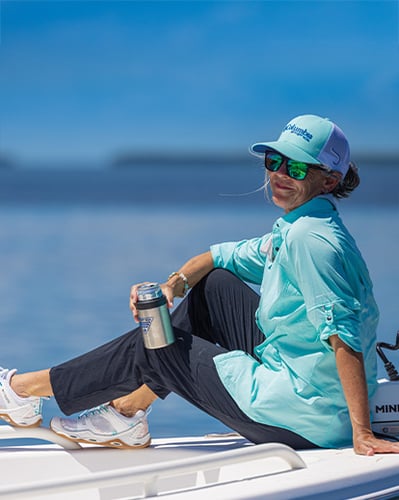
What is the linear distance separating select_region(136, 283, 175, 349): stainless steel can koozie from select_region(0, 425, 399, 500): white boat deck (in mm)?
→ 325

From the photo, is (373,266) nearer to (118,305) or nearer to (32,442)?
(118,305)

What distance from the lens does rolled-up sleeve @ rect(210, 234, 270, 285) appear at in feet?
10.2

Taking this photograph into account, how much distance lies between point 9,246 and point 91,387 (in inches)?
383

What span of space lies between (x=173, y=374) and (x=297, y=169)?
0.60 metres

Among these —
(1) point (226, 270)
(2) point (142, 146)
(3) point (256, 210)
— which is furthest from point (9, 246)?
(2) point (142, 146)

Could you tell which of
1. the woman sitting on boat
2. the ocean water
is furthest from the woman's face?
the ocean water

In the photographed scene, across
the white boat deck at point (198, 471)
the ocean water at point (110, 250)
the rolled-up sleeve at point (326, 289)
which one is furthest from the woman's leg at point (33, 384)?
the ocean water at point (110, 250)

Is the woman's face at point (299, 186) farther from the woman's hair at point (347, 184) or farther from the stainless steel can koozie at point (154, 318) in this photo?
the stainless steel can koozie at point (154, 318)

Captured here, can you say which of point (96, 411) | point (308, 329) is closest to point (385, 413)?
point (308, 329)

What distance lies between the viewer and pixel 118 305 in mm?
7984

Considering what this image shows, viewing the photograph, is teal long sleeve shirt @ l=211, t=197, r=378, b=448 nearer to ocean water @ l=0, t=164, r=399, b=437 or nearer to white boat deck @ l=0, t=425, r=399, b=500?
white boat deck @ l=0, t=425, r=399, b=500

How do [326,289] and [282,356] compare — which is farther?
[282,356]

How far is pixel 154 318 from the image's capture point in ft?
9.11

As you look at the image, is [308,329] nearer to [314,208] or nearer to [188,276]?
[314,208]
